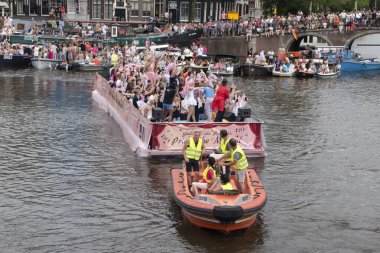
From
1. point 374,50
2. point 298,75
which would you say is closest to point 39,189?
point 298,75

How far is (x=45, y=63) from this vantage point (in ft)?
183

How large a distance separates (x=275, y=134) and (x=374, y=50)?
2862 inches

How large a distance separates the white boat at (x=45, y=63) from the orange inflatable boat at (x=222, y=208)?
4063 centimetres

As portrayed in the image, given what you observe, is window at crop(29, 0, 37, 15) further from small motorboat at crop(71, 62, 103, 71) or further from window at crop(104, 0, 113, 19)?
small motorboat at crop(71, 62, 103, 71)

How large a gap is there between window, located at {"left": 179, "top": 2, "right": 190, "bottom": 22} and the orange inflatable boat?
65973mm

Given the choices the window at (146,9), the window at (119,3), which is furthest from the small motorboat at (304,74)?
the window at (146,9)

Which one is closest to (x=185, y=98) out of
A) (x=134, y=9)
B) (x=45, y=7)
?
(x=134, y=9)

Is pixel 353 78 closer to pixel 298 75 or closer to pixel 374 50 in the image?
pixel 298 75

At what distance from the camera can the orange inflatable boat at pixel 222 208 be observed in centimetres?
1581

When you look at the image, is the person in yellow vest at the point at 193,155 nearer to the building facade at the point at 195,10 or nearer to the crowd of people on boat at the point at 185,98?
the crowd of people on boat at the point at 185,98

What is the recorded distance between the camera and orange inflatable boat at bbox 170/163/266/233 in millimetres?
15812

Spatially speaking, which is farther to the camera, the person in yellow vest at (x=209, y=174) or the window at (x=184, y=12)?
the window at (x=184, y=12)

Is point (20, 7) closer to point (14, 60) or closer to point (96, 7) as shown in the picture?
point (96, 7)

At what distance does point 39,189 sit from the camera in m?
20.3
